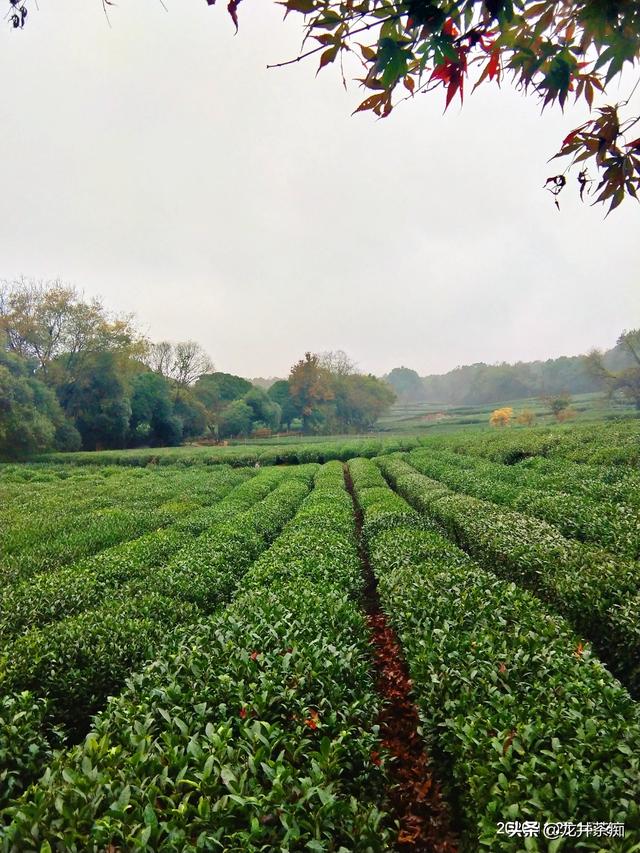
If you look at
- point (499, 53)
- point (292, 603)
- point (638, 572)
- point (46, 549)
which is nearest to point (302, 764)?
point (292, 603)

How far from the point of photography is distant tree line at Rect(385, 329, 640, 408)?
173ft

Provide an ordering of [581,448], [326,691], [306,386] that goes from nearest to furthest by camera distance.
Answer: [326,691] → [581,448] → [306,386]

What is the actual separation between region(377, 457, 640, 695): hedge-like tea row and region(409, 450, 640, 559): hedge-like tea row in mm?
738

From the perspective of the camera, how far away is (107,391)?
44.2 m

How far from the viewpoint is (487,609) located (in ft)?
15.1

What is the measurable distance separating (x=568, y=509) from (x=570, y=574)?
3831 millimetres

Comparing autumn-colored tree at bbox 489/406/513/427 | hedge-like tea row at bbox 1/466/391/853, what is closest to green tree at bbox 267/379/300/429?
autumn-colored tree at bbox 489/406/513/427

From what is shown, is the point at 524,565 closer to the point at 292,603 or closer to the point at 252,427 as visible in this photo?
the point at 292,603

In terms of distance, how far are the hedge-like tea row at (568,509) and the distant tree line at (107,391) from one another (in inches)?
1411

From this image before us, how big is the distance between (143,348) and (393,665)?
55112 mm

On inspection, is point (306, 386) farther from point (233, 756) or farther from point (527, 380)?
point (527, 380)

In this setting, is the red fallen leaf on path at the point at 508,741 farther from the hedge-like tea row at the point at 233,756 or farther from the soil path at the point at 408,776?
the hedge-like tea row at the point at 233,756

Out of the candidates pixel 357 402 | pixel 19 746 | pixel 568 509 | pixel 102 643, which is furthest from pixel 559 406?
pixel 19 746

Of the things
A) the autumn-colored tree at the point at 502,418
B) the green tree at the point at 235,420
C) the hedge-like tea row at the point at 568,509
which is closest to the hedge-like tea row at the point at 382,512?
the hedge-like tea row at the point at 568,509
